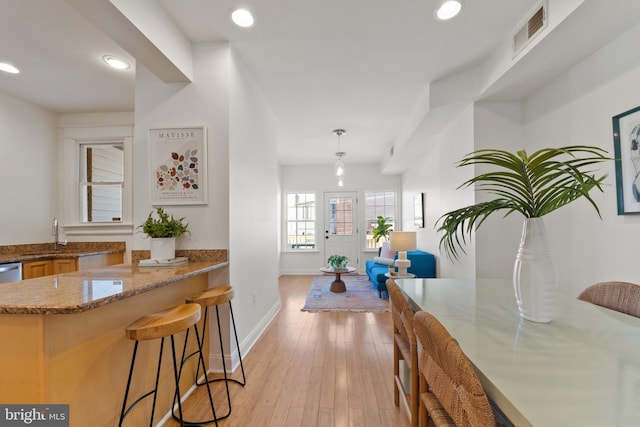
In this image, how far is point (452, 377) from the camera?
2.55 feet

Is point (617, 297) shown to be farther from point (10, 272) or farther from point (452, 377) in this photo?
point (10, 272)

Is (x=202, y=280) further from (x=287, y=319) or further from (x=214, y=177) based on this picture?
(x=287, y=319)

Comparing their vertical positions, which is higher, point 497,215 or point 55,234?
point 497,215

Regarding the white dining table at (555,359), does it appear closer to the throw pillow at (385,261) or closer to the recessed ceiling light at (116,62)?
the recessed ceiling light at (116,62)

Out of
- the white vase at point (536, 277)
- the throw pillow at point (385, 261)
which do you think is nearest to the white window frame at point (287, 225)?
the throw pillow at point (385, 261)

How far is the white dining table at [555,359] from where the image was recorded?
0.62 meters

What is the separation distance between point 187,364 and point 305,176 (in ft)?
17.6

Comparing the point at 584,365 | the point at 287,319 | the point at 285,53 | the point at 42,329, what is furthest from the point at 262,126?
the point at 584,365

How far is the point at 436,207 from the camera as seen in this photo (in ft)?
14.0

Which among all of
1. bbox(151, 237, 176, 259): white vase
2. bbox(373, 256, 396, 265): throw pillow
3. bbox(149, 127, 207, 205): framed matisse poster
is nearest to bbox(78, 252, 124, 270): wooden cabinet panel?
bbox(149, 127, 207, 205): framed matisse poster

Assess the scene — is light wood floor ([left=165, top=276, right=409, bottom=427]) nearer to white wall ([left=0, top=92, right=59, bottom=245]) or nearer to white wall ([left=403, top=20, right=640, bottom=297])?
white wall ([left=403, top=20, right=640, bottom=297])

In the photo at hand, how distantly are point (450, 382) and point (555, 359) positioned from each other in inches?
13.5

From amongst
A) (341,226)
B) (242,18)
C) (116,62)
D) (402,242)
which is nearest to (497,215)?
(402,242)

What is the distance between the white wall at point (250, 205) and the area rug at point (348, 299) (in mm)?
761
